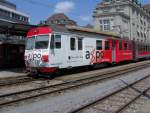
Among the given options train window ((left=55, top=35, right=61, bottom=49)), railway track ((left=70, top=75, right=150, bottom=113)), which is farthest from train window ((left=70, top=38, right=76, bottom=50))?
railway track ((left=70, top=75, right=150, bottom=113))

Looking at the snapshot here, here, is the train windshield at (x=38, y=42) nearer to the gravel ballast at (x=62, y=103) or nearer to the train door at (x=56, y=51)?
the train door at (x=56, y=51)

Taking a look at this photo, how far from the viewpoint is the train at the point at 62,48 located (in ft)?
60.0

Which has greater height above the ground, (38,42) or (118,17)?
(118,17)

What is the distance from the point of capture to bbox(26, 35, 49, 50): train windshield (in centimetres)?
1842

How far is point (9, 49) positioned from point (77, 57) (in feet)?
28.3

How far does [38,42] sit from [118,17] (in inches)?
2452

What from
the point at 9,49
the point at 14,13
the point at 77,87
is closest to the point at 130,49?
the point at 9,49

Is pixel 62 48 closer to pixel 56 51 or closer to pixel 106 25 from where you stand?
pixel 56 51

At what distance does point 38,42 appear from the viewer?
18.9 meters

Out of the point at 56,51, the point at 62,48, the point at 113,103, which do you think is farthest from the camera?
the point at 62,48

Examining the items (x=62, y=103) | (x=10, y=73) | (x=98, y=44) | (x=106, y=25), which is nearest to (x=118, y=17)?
(x=106, y=25)

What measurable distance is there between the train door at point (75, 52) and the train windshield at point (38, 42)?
6.64ft

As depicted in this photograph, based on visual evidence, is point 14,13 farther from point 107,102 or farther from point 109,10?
point 107,102

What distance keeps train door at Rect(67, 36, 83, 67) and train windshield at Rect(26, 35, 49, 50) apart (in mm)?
2023
